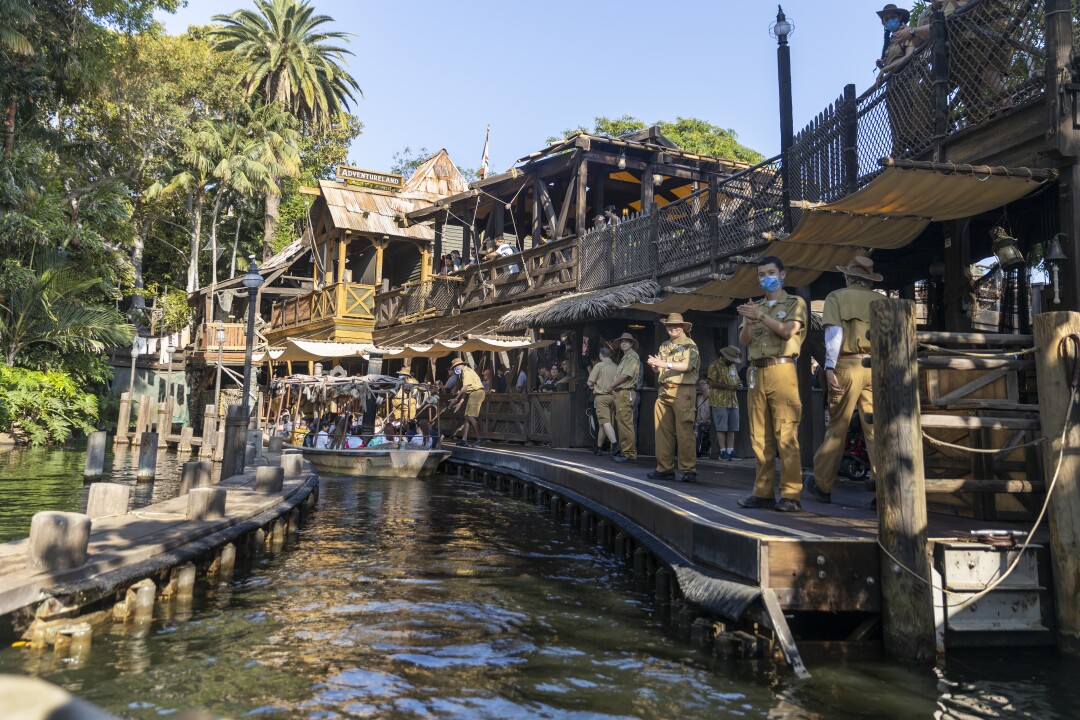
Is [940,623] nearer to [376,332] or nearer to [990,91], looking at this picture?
[990,91]

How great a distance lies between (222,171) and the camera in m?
37.1

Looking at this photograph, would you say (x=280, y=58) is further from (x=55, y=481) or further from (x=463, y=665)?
(x=463, y=665)

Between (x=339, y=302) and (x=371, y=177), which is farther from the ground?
(x=371, y=177)

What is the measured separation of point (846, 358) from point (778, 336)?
0.84 metres

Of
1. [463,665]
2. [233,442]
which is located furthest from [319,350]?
[463,665]

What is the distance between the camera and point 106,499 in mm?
8297

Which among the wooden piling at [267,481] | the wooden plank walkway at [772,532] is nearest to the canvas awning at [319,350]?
the wooden piling at [267,481]

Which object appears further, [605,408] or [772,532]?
[605,408]

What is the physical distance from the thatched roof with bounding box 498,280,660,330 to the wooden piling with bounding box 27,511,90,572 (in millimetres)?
10039

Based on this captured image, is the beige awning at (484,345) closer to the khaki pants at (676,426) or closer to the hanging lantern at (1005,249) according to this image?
the khaki pants at (676,426)

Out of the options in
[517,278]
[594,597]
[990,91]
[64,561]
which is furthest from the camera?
[517,278]

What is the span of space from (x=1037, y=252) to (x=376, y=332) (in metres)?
21.8

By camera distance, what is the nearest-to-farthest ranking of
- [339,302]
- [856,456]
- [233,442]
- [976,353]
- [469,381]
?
[976,353] < [856,456] < [233,442] < [469,381] < [339,302]

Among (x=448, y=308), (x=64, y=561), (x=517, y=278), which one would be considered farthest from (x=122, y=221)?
(x=64, y=561)
